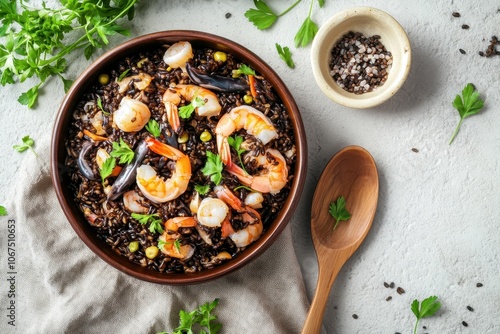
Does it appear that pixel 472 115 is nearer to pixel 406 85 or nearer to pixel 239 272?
pixel 406 85

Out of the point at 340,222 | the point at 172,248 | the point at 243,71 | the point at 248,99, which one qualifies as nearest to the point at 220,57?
the point at 243,71

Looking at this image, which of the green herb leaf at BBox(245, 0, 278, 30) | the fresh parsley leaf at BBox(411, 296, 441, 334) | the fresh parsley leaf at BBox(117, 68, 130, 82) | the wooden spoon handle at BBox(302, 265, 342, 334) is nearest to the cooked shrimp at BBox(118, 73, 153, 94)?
the fresh parsley leaf at BBox(117, 68, 130, 82)

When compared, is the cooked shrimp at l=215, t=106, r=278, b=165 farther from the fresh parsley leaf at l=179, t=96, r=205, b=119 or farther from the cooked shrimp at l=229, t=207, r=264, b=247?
the cooked shrimp at l=229, t=207, r=264, b=247

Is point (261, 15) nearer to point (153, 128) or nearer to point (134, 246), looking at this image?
point (153, 128)

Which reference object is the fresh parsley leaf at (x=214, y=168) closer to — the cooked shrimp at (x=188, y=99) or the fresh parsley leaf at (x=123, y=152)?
the cooked shrimp at (x=188, y=99)

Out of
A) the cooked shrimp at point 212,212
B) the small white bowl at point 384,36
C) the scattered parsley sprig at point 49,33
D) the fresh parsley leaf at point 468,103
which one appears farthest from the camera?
the fresh parsley leaf at point 468,103

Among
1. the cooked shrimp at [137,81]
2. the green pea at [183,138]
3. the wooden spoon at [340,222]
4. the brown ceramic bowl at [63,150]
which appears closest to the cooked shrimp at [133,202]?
the brown ceramic bowl at [63,150]

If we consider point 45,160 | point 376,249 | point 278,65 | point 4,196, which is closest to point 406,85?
point 278,65
